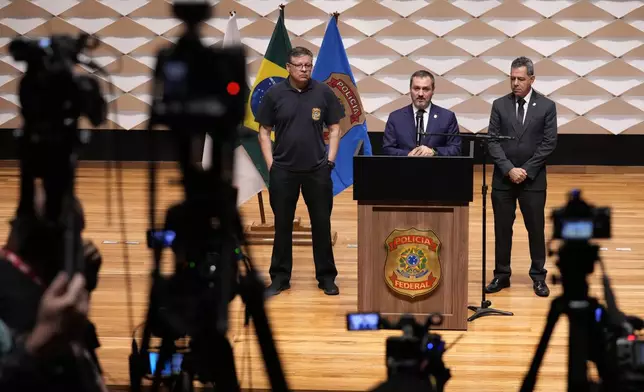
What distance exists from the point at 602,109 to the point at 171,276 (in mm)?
8731

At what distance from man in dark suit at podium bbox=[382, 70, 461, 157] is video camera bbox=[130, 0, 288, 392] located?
3.27 meters

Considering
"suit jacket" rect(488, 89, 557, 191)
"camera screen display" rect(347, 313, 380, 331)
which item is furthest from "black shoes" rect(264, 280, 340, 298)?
"camera screen display" rect(347, 313, 380, 331)

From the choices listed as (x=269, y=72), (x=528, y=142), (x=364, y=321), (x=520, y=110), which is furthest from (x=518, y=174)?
(x=364, y=321)

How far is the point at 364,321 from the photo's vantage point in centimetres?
247

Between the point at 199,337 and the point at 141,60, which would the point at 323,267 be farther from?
the point at 141,60

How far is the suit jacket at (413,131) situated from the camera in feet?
18.3

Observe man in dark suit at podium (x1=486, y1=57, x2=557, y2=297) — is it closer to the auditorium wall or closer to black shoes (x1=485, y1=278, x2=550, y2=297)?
black shoes (x1=485, y1=278, x2=550, y2=297)

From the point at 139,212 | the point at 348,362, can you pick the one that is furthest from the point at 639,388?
the point at 139,212

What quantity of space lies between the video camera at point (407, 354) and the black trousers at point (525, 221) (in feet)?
11.1

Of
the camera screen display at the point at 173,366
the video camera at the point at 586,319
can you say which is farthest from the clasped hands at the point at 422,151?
the camera screen display at the point at 173,366

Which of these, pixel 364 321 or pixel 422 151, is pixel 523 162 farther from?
pixel 364 321

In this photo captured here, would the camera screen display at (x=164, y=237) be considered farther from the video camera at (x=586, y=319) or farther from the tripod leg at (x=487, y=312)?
the tripod leg at (x=487, y=312)

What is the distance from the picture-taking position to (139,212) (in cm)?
830

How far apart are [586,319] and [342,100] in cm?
469
